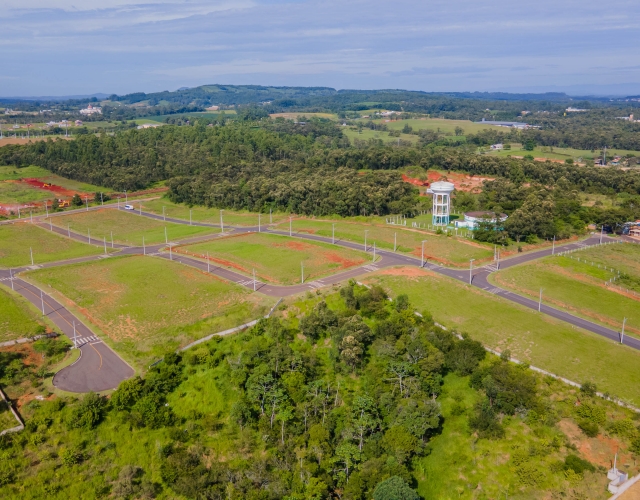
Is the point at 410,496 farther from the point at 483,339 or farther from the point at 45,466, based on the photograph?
the point at 45,466

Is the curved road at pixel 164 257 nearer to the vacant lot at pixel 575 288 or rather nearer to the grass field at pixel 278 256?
the vacant lot at pixel 575 288

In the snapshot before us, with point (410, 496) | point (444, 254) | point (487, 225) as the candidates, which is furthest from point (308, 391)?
point (487, 225)

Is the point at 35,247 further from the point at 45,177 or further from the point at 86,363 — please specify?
the point at 45,177

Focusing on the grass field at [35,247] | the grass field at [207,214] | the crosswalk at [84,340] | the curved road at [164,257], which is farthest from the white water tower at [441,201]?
the crosswalk at [84,340]

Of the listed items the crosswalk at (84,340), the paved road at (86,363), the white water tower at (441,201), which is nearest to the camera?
the paved road at (86,363)

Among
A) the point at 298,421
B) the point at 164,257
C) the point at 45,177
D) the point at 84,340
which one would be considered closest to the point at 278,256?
the point at 164,257

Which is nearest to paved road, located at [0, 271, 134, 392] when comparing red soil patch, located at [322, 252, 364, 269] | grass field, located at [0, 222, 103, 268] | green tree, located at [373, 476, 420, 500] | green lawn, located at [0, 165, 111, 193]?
grass field, located at [0, 222, 103, 268]

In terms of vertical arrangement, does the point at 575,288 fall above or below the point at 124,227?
above
